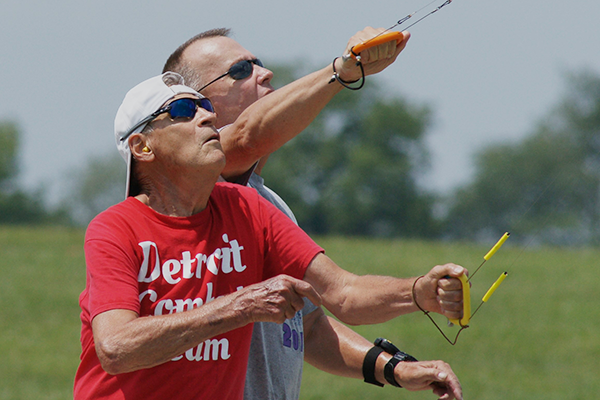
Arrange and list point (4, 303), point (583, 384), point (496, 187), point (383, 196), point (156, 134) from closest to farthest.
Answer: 1. point (156, 134)
2. point (583, 384)
3. point (4, 303)
4. point (496, 187)
5. point (383, 196)

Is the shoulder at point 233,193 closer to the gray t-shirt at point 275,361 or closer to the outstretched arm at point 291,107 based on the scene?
the outstretched arm at point 291,107

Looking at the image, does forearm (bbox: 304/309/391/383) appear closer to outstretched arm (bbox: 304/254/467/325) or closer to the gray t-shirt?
the gray t-shirt

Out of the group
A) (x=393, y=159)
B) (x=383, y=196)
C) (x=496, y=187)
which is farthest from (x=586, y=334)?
(x=393, y=159)

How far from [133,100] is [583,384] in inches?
621

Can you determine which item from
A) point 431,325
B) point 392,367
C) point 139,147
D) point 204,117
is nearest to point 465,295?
point 392,367

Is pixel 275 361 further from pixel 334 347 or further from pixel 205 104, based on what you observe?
pixel 205 104

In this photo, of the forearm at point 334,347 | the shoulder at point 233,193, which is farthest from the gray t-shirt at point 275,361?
the shoulder at point 233,193

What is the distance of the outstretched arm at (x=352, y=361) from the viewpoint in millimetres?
3395

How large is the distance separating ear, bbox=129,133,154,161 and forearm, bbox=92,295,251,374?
0.75 meters

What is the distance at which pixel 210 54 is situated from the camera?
4293mm

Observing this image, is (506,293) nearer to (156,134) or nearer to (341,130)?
(156,134)

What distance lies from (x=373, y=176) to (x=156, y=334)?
78.0m

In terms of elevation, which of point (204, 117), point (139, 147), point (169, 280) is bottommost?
point (169, 280)

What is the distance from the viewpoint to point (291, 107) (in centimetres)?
357
